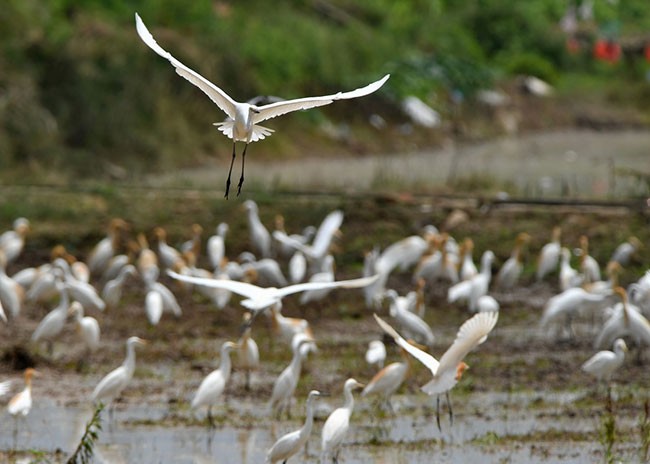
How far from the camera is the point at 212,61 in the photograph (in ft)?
94.6

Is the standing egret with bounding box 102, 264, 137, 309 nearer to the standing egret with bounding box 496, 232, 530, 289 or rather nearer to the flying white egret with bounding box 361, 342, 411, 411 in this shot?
the standing egret with bounding box 496, 232, 530, 289

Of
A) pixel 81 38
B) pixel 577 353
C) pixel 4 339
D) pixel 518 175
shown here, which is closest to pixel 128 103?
pixel 81 38

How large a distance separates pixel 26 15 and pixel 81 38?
3.60 ft

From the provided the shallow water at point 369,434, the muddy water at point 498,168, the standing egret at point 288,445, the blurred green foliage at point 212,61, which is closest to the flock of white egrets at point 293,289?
the standing egret at point 288,445

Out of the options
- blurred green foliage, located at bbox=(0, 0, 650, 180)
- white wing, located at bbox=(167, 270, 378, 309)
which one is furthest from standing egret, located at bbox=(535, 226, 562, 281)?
blurred green foliage, located at bbox=(0, 0, 650, 180)

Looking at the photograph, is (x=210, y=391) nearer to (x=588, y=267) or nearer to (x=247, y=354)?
(x=247, y=354)

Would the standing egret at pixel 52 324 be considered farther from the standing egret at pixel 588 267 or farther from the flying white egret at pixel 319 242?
the standing egret at pixel 588 267

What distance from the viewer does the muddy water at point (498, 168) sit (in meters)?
21.1

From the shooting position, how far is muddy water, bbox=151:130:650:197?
21094 mm

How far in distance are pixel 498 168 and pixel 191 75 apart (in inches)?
788

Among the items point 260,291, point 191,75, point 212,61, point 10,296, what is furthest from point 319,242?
point 212,61

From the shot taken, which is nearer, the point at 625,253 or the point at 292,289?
the point at 292,289

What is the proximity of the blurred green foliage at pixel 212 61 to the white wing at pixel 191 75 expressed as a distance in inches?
585

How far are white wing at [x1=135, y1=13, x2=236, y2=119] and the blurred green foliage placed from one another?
48.7 feet
